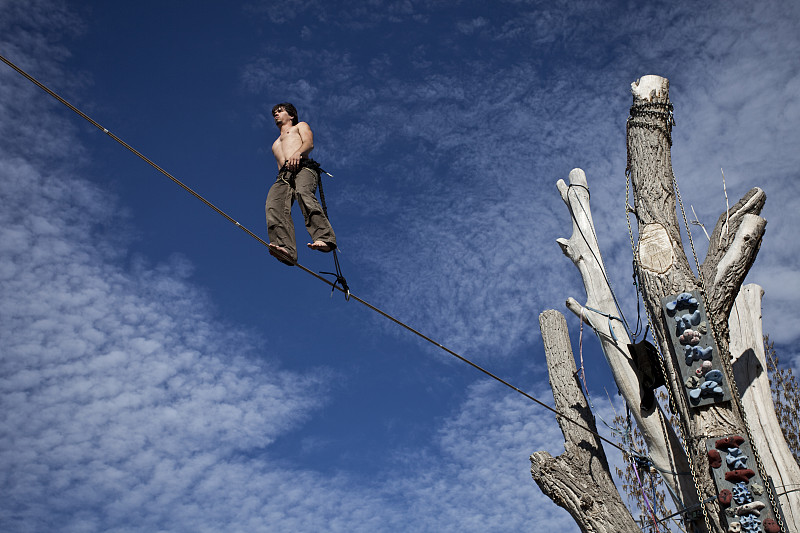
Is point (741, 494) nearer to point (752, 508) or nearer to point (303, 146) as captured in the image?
point (752, 508)

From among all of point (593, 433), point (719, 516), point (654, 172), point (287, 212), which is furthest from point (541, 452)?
point (287, 212)

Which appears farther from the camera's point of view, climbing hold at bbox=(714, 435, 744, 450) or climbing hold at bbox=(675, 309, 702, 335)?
climbing hold at bbox=(675, 309, 702, 335)

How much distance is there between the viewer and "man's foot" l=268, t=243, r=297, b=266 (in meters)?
5.18

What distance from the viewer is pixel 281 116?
227 inches

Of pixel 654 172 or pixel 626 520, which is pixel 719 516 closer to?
pixel 626 520

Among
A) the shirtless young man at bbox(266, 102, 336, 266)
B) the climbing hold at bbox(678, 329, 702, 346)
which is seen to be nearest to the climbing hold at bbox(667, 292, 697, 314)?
the climbing hold at bbox(678, 329, 702, 346)

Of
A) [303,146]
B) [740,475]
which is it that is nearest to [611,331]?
[740,475]

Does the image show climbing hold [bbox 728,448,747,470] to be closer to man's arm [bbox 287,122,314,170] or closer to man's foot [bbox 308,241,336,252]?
man's foot [bbox 308,241,336,252]

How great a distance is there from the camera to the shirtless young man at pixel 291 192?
17.5 ft

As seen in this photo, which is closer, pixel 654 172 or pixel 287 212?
pixel 287 212

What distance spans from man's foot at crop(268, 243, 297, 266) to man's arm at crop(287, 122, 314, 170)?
2.47 ft

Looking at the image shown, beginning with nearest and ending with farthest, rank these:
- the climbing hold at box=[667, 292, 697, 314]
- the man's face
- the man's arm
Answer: the man's arm, the climbing hold at box=[667, 292, 697, 314], the man's face

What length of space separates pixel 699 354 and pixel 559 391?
5.43 feet

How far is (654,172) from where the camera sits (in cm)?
627
